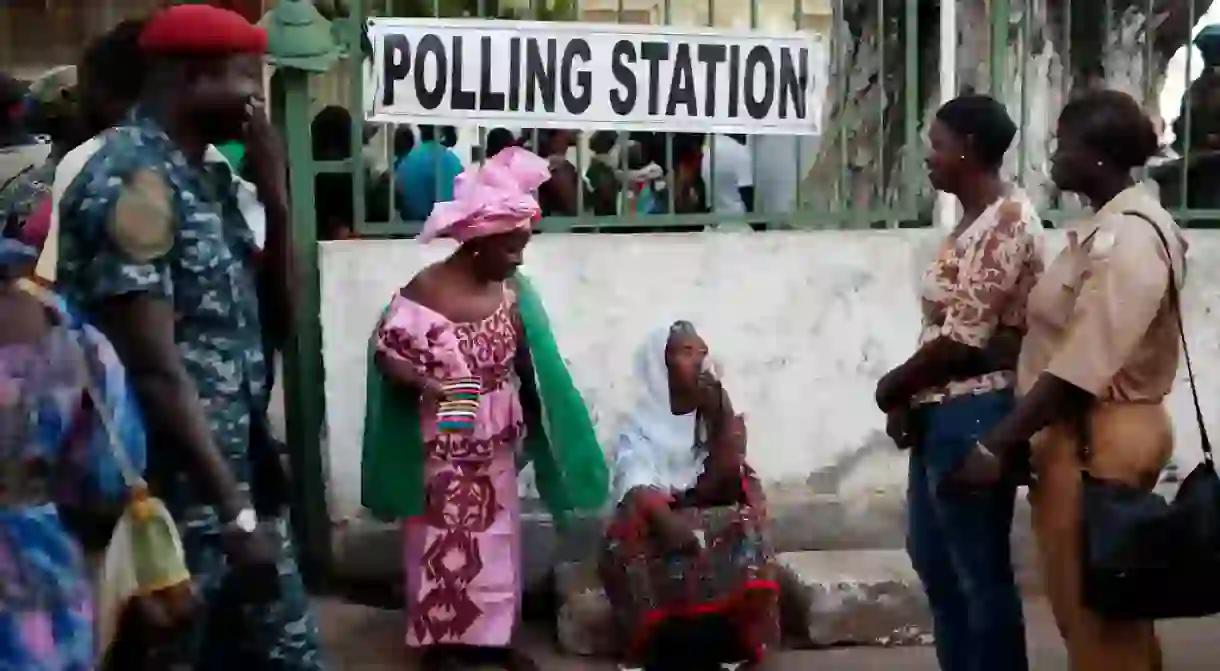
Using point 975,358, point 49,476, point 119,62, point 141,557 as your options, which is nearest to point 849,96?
point 975,358

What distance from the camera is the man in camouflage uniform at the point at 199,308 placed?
110 inches

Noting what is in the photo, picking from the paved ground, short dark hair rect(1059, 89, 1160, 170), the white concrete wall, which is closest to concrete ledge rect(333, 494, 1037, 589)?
the white concrete wall

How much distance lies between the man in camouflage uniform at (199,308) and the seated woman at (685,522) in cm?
142

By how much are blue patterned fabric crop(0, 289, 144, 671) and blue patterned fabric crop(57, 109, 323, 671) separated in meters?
0.23

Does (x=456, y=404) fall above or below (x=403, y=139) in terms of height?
below

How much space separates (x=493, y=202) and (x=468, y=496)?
849mm

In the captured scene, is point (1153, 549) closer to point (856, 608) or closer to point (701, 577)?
point (701, 577)

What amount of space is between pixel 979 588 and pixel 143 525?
6.54 feet

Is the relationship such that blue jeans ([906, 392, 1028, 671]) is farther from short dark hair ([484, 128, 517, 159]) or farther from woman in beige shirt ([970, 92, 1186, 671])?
short dark hair ([484, 128, 517, 159])

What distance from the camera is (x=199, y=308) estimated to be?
298cm

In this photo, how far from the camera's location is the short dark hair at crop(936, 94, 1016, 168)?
152 inches

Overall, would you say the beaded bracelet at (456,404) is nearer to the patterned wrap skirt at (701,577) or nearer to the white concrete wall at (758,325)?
the patterned wrap skirt at (701,577)

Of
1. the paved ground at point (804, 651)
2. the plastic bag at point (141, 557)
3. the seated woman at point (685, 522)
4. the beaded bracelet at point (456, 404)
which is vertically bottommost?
the paved ground at point (804, 651)

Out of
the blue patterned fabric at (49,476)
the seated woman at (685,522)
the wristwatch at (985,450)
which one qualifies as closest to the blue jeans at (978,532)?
the wristwatch at (985,450)
